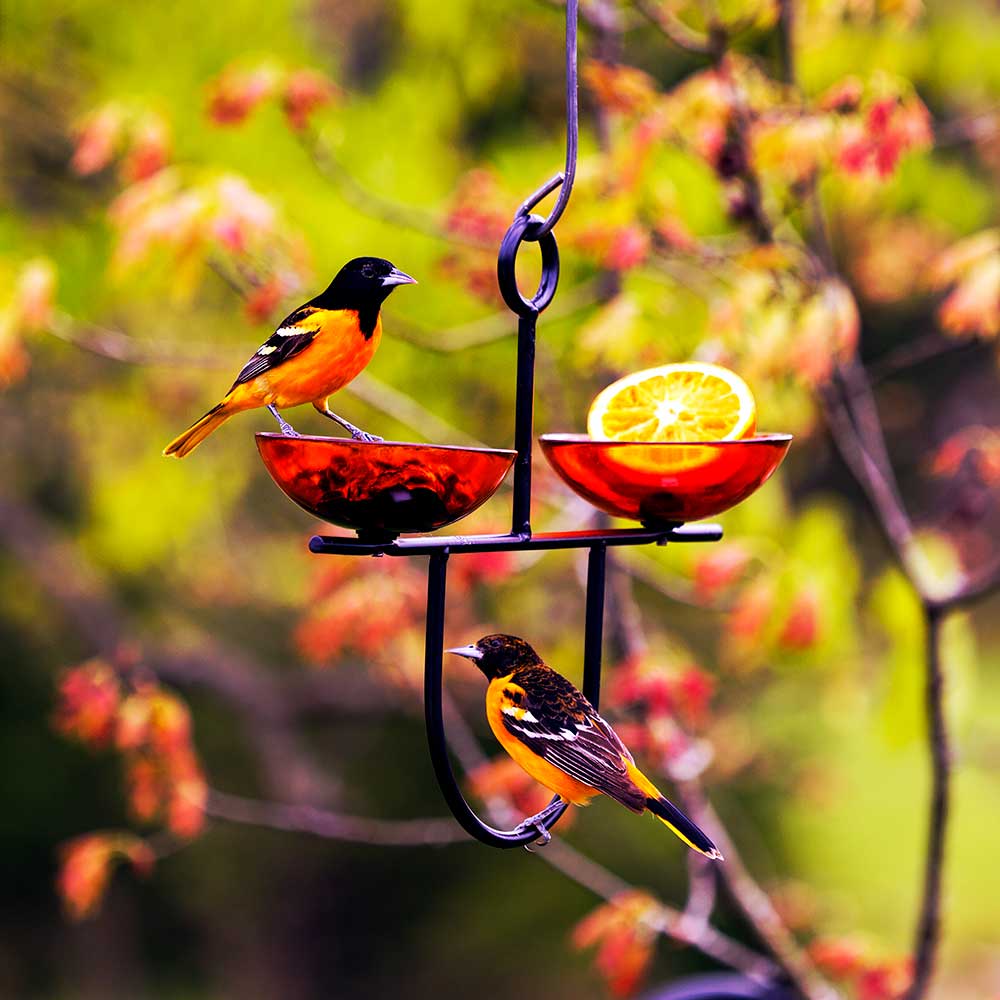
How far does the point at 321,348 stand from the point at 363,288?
0.07m

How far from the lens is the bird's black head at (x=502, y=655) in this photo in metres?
1.38

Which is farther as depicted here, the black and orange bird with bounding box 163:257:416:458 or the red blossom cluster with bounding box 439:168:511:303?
the red blossom cluster with bounding box 439:168:511:303

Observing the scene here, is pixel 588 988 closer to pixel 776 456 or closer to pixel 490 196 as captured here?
pixel 490 196

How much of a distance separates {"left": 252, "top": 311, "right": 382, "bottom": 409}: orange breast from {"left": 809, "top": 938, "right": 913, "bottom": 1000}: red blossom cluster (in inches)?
106

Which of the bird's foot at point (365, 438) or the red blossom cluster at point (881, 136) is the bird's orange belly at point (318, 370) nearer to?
the bird's foot at point (365, 438)

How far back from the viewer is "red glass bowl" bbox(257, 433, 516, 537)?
3.86ft

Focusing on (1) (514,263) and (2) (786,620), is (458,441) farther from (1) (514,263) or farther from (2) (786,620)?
(1) (514,263)

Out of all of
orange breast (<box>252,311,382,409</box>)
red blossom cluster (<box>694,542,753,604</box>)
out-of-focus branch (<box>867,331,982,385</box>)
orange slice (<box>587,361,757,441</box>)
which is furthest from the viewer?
red blossom cluster (<box>694,542,753,604</box>)

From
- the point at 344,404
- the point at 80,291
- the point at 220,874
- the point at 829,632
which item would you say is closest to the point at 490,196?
the point at 344,404

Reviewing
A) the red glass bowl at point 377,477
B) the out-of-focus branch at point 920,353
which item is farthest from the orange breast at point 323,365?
the out-of-focus branch at point 920,353

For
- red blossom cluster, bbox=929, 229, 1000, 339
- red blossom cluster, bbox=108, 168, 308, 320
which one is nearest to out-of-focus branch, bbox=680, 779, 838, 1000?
red blossom cluster, bbox=929, 229, 1000, 339

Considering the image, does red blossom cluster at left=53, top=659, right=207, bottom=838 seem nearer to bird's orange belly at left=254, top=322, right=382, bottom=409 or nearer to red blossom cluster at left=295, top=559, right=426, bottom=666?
red blossom cluster at left=295, top=559, right=426, bottom=666

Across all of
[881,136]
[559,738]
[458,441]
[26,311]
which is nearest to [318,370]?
[559,738]

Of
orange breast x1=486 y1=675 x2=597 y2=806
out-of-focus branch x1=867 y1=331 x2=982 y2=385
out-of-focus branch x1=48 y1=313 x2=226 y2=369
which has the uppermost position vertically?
orange breast x1=486 y1=675 x2=597 y2=806
